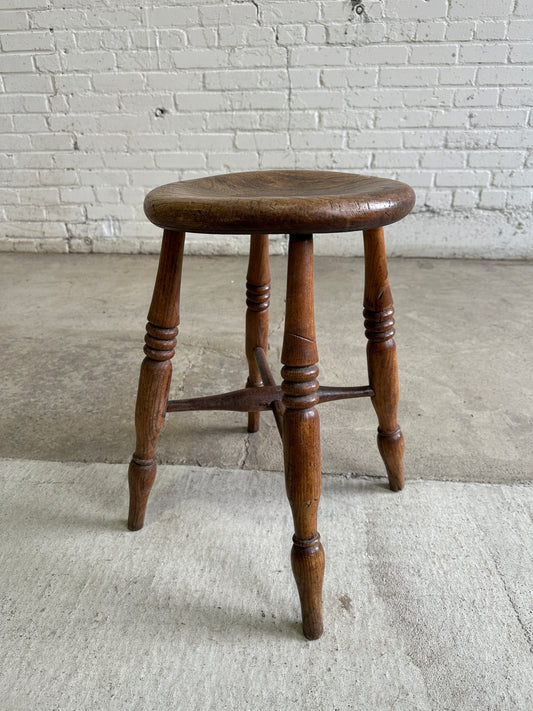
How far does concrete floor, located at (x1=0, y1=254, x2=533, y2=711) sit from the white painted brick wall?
1.24 meters

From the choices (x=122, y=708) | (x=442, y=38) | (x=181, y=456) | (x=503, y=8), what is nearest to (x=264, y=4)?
(x=442, y=38)

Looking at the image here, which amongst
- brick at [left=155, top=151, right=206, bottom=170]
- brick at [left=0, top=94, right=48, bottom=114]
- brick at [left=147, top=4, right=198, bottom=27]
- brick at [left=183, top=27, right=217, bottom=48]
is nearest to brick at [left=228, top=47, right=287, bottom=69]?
brick at [left=183, top=27, right=217, bottom=48]

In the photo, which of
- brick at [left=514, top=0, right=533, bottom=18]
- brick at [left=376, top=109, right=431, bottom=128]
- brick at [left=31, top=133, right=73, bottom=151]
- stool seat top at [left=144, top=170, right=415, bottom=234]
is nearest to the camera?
stool seat top at [left=144, top=170, right=415, bottom=234]

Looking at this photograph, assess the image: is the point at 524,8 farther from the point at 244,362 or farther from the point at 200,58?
the point at 244,362

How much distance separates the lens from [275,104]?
2938 millimetres

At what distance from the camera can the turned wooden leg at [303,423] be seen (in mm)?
888

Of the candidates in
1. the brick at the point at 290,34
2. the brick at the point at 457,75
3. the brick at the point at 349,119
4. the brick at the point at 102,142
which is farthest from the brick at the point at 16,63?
the brick at the point at 457,75

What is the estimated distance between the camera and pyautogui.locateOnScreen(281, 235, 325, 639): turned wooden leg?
888mm

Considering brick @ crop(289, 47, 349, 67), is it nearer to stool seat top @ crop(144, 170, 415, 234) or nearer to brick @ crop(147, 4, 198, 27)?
brick @ crop(147, 4, 198, 27)

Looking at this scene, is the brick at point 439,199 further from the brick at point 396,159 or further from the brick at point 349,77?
the brick at point 349,77

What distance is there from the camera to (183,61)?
2908 mm

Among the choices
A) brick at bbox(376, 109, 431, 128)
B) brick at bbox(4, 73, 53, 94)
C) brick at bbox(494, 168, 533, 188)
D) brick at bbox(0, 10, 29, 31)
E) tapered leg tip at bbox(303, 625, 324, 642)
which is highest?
brick at bbox(0, 10, 29, 31)

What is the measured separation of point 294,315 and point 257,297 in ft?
1.53

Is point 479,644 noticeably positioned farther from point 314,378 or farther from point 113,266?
point 113,266
